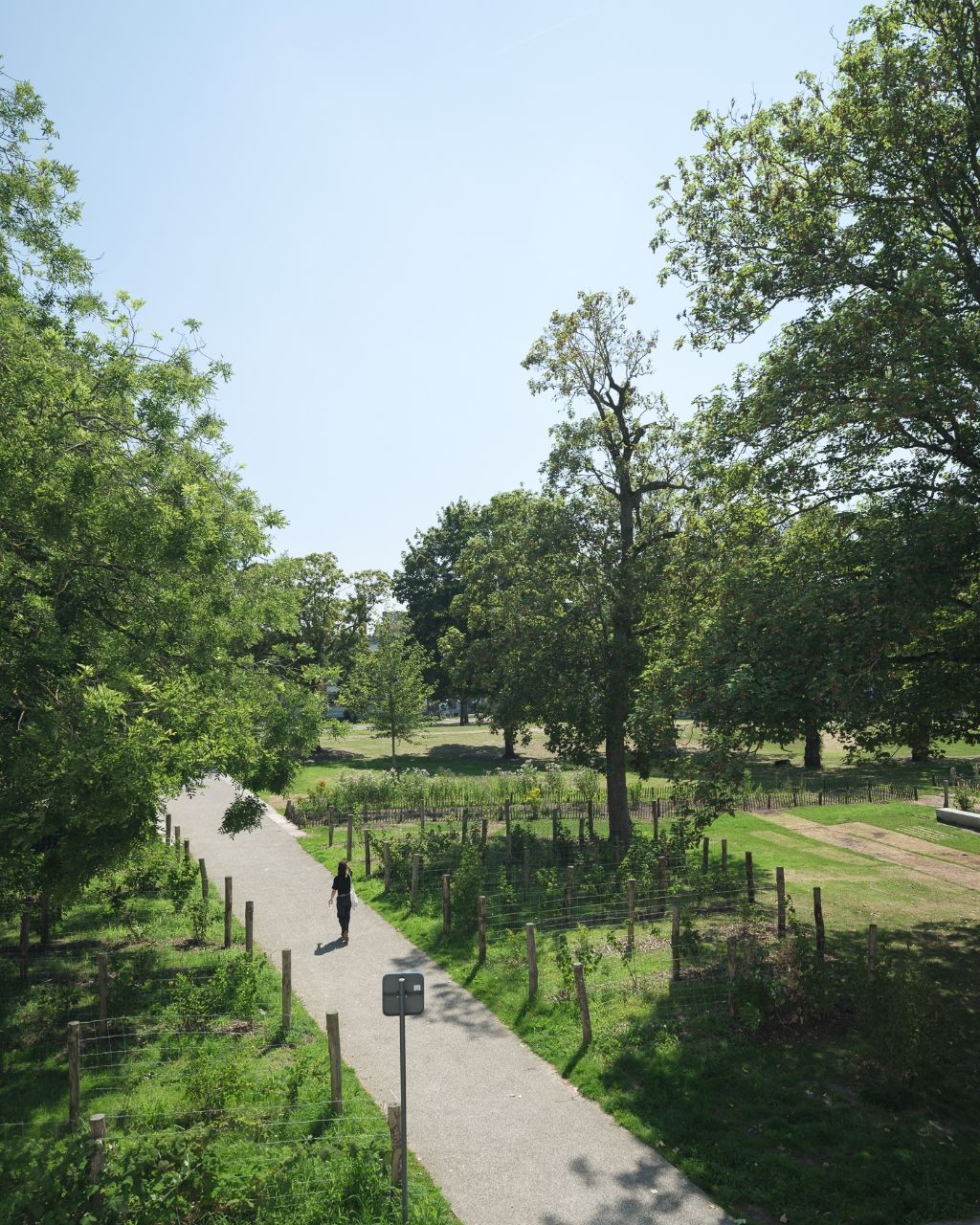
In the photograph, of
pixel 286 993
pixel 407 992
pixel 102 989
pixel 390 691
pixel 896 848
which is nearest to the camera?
pixel 407 992

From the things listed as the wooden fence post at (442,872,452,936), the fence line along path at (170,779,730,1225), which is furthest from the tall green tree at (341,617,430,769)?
the wooden fence post at (442,872,452,936)

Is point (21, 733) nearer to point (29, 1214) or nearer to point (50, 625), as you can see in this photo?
point (50, 625)

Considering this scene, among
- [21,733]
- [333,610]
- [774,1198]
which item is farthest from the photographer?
[333,610]

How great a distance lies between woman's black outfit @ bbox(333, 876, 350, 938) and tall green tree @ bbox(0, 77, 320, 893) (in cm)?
316

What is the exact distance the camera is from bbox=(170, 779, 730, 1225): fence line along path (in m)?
8.23

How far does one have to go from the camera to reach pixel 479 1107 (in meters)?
10.1

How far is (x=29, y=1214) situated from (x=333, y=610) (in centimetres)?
4751

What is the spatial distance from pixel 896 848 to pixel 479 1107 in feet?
64.2

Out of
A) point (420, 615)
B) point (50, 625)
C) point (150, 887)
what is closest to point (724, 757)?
point (50, 625)

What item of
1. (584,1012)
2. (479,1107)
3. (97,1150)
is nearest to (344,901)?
(584,1012)

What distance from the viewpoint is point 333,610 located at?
54.2 meters

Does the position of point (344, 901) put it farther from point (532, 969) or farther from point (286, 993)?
point (532, 969)

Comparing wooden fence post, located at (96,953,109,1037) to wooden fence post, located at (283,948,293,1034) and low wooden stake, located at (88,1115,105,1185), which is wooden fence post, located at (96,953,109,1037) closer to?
wooden fence post, located at (283,948,293,1034)

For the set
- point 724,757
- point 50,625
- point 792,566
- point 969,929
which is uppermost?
point 792,566
